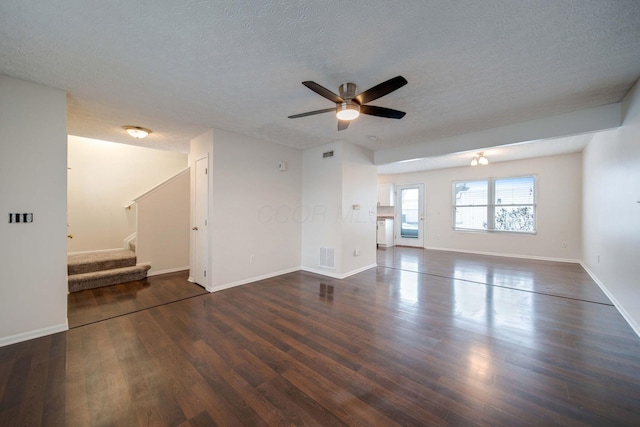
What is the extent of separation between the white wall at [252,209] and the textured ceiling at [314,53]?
977mm

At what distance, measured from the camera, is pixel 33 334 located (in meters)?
2.49

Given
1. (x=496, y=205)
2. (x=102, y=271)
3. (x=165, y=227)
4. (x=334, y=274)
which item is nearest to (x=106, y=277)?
(x=102, y=271)

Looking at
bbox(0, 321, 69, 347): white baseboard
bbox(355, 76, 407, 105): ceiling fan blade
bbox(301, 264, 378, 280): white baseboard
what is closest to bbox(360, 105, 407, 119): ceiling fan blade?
bbox(355, 76, 407, 105): ceiling fan blade

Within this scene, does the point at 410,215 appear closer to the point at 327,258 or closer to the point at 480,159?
the point at 480,159

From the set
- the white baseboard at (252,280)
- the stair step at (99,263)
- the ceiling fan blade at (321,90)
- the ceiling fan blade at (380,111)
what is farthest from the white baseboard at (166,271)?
the ceiling fan blade at (380,111)

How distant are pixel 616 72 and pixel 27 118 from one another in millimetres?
6028

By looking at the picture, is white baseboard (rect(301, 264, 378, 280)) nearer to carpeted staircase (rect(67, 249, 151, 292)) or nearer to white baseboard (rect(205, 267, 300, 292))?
white baseboard (rect(205, 267, 300, 292))

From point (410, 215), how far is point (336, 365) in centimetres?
740

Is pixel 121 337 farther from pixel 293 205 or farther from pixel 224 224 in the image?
pixel 293 205

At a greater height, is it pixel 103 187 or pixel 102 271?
pixel 103 187

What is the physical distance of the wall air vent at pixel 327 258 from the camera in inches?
190

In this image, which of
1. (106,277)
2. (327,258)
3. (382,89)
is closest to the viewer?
(382,89)

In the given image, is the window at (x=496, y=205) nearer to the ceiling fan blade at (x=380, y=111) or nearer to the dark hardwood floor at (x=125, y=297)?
the ceiling fan blade at (x=380, y=111)

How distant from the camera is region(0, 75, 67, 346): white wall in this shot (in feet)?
7.89
